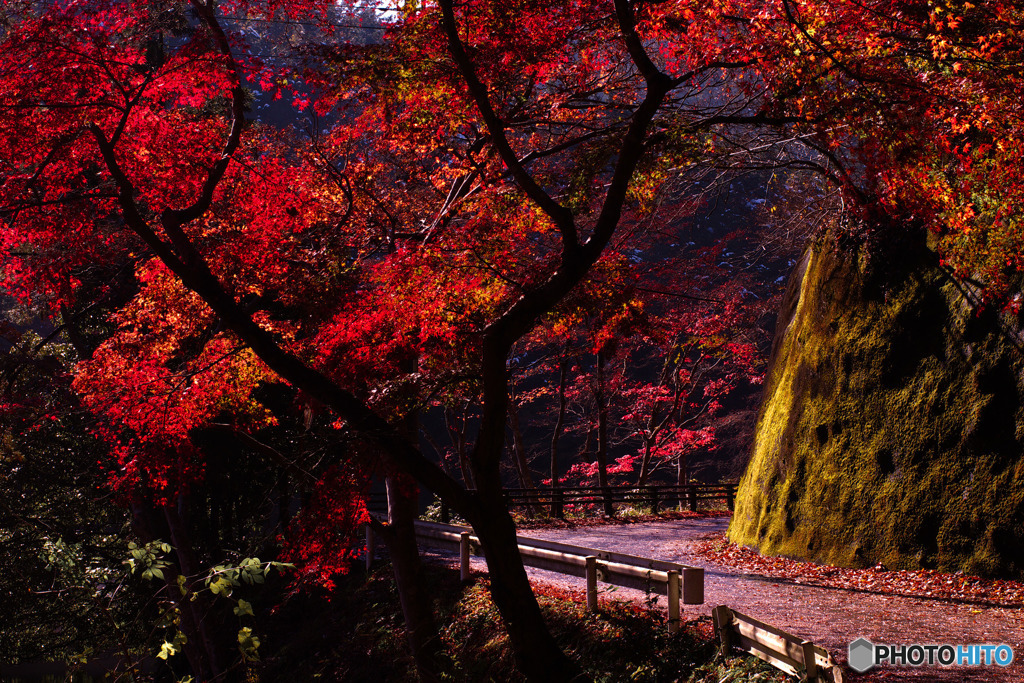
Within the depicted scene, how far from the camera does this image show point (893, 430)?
37.6ft

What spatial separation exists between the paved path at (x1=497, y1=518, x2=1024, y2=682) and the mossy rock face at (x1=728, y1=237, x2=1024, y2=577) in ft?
4.32

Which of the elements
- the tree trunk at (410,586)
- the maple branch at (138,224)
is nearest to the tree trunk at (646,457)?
the tree trunk at (410,586)

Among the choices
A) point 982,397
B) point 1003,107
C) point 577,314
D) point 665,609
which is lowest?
point 665,609

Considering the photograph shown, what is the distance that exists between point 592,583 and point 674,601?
169cm

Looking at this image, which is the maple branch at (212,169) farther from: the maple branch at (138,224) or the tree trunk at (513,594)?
the tree trunk at (513,594)

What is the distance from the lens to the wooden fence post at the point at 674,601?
8328 mm

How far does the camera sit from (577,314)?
11.1 m

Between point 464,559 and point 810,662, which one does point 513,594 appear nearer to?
point 810,662

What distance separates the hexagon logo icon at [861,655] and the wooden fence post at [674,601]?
1.87m

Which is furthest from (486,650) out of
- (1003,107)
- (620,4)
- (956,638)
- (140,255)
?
(140,255)

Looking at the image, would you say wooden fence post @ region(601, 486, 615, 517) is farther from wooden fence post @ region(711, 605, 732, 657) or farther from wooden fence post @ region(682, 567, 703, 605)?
wooden fence post @ region(711, 605, 732, 657)

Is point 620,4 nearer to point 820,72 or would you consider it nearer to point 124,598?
point 820,72

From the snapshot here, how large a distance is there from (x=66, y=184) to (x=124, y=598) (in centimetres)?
1137

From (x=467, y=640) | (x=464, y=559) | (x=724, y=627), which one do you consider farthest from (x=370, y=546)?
(x=724, y=627)
